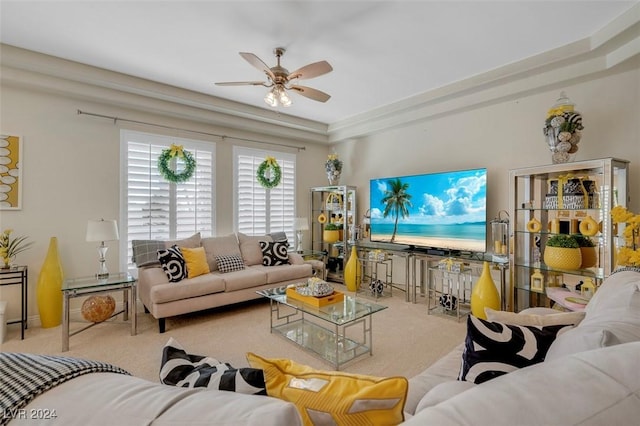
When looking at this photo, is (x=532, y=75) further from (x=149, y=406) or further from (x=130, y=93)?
(x=130, y=93)

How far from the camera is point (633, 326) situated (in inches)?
41.4

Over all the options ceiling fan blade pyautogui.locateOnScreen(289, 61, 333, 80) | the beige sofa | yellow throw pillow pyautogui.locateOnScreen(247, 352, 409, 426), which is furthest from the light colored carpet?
ceiling fan blade pyautogui.locateOnScreen(289, 61, 333, 80)

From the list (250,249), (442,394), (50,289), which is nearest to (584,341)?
(442,394)

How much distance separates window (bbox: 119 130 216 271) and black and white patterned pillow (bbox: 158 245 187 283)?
68 centimetres

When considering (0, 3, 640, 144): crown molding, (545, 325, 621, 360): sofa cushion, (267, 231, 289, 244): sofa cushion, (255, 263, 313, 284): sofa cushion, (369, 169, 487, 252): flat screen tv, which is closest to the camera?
(545, 325, 621, 360): sofa cushion

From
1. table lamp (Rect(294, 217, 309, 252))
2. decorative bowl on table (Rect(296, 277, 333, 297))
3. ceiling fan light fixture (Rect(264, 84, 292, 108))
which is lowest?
decorative bowl on table (Rect(296, 277, 333, 297))

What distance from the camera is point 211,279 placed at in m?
3.50

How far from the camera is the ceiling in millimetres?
2279

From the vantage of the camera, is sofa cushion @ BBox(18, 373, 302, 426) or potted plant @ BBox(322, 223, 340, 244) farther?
potted plant @ BBox(322, 223, 340, 244)

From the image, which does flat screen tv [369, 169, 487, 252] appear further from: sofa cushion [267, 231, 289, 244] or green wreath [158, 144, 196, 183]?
green wreath [158, 144, 196, 183]

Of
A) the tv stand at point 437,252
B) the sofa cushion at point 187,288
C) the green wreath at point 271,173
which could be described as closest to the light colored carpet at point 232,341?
the sofa cushion at point 187,288

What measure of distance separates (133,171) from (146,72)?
4.22ft

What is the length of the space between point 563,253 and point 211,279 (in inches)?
144

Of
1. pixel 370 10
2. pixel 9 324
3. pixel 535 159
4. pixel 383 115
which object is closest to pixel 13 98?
pixel 9 324
